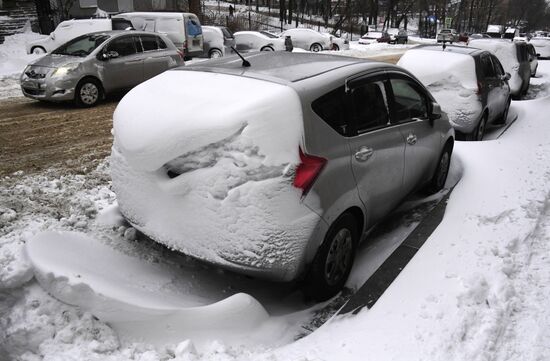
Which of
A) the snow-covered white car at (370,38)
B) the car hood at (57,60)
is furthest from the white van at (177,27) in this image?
the snow-covered white car at (370,38)

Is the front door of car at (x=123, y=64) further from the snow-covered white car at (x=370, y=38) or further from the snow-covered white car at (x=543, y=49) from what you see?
the snow-covered white car at (x=370, y=38)

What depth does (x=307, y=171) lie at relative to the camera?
3111 mm

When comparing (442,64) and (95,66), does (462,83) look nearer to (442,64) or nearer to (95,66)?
(442,64)

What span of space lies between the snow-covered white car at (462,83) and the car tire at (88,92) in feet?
21.0

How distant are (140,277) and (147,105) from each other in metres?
1.28

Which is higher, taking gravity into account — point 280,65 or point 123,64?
point 280,65

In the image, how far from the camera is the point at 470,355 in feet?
8.84

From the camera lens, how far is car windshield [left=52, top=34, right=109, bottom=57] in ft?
A: 34.8

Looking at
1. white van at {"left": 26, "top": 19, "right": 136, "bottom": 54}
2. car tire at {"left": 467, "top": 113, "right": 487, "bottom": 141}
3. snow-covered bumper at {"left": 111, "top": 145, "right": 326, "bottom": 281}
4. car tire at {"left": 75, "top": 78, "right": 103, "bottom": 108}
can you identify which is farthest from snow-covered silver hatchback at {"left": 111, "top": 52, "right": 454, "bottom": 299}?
white van at {"left": 26, "top": 19, "right": 136, "bottom": 54}

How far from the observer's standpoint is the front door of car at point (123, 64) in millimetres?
10609

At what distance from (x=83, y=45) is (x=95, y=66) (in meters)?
0.93

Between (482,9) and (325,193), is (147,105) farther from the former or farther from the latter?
(482,9)

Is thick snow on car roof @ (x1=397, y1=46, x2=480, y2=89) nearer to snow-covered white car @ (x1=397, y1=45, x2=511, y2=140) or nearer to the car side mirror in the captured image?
snow-covered white car @ (x1=397, y1=45, x2=511, y2=140)

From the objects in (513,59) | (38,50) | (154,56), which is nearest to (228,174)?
(154,56)
